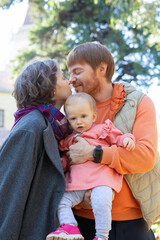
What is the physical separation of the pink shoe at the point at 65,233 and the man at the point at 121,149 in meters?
0.23

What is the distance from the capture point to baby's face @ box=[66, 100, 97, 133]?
198cm

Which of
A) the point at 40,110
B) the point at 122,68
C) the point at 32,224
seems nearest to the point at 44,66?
the point at 40,110

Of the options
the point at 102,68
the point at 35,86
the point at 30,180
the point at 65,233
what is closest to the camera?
the point at 65,233

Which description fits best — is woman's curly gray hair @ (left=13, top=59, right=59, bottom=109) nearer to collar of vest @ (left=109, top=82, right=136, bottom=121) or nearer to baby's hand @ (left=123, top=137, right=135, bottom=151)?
collar of vest @ (left=109, top=82, right=136, bottom=121)

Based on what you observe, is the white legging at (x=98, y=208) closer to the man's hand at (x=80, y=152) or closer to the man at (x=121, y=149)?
the man at (x=121, y=149)

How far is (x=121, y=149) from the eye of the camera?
6.16 ft

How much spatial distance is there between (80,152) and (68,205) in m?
0.34

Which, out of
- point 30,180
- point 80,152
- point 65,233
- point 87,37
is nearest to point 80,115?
point 80,152

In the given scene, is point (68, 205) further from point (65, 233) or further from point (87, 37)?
point (87, 37)

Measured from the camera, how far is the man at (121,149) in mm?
1858

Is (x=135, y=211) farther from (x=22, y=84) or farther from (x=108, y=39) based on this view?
(x=108, y=39)

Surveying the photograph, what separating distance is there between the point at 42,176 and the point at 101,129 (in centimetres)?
51

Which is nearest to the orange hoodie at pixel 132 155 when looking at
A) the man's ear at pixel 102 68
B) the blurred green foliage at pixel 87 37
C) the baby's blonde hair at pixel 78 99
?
the baby's blonde hair at pixel 78 99

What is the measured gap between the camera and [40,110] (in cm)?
191
